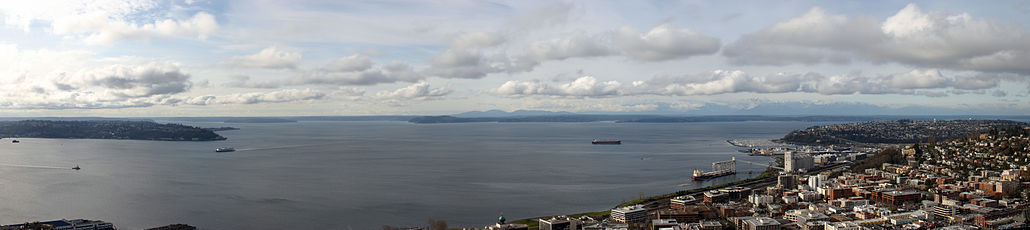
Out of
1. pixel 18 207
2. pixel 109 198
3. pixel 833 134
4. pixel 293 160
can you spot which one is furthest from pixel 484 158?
pixel 833 134

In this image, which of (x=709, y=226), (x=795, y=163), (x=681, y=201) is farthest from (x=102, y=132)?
(x=709, y=226)

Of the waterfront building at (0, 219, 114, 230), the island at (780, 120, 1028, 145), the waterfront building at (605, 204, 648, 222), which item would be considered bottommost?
the waterfront building at (0, 219, 114, 230)

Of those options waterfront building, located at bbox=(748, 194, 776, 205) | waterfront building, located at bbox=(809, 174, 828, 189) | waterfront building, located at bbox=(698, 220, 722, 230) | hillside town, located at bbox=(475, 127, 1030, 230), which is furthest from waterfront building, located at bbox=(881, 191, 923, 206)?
waterfront building, located at bbox=(698, 220, 722, 230)

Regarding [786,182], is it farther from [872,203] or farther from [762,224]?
[762,224]

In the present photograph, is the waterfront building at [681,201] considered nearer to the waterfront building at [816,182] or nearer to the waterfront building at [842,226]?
the waterfront building at [842,226]

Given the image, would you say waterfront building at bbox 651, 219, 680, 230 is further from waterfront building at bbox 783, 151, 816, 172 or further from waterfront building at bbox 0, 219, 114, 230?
waterfront building at bbox 783, 151, 816, 172

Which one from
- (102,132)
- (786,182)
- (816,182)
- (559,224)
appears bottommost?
(559,224)

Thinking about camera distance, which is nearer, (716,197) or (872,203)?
(872,203)

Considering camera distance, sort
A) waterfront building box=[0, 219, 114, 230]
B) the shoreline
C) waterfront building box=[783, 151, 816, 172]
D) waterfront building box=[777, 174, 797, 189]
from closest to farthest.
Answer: waterfront building box=[0, 219, 114, 230], the shoreline, waterfront building box=[777, 174, 797, 189], waterfront building box=[783, 151, 816, 172]
